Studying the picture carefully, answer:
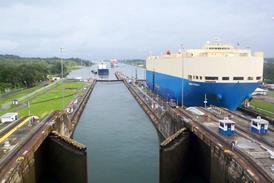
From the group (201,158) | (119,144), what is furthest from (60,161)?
(201,158)

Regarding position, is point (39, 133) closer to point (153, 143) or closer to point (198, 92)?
point (153, 143)

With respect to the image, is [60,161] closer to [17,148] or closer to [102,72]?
[17,148]

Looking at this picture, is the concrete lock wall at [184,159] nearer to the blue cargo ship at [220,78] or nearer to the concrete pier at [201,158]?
the concrete pier at [201,158]

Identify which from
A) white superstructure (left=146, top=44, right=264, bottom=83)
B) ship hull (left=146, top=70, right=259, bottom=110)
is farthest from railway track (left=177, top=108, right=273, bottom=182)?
white superstructure (left=146, top=44, right=264, bottom=83)

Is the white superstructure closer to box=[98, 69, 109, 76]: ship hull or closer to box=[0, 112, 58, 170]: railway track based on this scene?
box=[0, 112, 58, 170]: railway track

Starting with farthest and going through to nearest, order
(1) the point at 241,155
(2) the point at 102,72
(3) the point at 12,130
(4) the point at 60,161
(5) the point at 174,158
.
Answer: (2) the point at 102,72, (3) the point at 12,130, (4) the point at 60,161, (5) the point at 174,158, (1) the point at 241,155
